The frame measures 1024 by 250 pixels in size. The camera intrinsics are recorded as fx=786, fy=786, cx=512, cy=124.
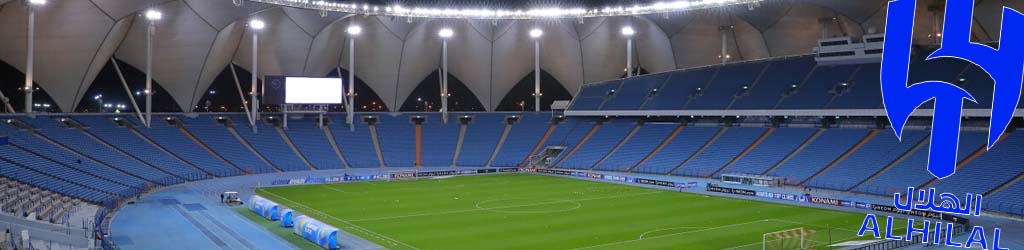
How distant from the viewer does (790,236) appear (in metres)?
24.5

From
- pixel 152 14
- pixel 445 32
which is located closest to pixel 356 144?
pixel 445 32

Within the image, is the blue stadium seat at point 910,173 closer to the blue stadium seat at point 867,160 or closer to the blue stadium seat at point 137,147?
the blue stadium seat at point 867,160

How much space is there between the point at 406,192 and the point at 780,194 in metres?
20.2

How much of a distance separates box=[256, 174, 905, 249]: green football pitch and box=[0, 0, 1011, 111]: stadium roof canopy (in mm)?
16083

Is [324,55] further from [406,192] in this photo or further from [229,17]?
[406,192]

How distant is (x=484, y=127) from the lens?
6838 cm

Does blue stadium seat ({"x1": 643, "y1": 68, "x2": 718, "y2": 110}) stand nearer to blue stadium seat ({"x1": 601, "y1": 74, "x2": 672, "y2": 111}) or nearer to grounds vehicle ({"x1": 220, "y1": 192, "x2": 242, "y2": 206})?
blue stadium seat ({"x1": 601, "y1": 74, "x2": 672, "y2": 111})

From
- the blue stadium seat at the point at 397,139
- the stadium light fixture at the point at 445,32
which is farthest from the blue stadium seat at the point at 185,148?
the stadium light fixture at the point at 445,32

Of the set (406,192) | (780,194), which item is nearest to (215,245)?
(406,192)

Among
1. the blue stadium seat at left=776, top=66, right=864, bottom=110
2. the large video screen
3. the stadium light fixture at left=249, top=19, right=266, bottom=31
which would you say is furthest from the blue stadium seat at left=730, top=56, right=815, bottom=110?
the stadium light fixture at left=249, top=19, right=266, bottom=31

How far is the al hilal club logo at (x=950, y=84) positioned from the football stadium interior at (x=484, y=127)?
0.19 m

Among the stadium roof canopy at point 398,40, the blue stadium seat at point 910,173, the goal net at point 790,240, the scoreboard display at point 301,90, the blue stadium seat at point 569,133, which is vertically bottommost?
the goal net at point 790,240

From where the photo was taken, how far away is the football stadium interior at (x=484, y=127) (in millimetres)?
30750

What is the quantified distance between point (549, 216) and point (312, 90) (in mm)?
31977
